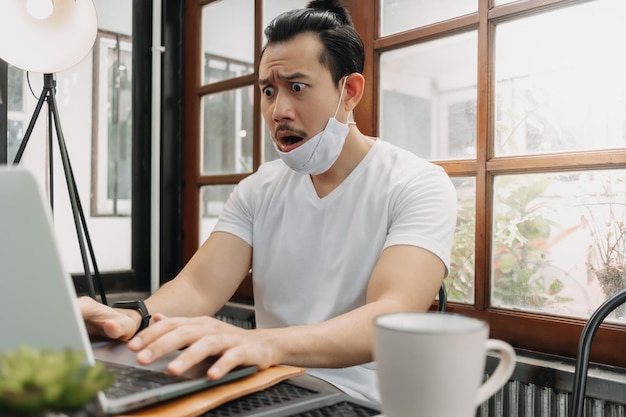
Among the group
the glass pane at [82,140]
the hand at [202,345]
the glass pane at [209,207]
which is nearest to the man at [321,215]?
the hand at [202,345]

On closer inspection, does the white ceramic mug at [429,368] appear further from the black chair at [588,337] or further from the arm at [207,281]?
the arm at [207,281]

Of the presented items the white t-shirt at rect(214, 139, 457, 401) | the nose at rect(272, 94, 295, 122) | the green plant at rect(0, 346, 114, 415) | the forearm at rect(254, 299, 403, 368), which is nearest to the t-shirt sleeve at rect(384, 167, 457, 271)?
the white t-shirt at rect(214, 139, 457, 401)

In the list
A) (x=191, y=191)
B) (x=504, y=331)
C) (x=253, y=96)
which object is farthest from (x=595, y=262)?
(x=191, y=191)

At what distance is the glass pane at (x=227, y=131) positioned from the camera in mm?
2258

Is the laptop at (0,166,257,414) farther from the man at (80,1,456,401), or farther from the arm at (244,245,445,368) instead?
the man at (80,1,456,401)

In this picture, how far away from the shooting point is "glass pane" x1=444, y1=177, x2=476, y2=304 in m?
1.52

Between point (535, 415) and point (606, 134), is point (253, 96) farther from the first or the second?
point (535, 415)

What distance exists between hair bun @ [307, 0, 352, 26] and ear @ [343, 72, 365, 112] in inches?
5.6

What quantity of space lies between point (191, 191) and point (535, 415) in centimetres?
165

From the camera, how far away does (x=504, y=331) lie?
1443mm

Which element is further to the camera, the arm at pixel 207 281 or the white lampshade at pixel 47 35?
the white lampshade at pixel 47 35

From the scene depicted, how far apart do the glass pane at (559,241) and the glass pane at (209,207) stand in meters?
1.25

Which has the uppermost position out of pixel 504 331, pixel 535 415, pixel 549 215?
pixel 549 215

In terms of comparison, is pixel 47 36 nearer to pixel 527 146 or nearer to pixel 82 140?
pixel 82 140
